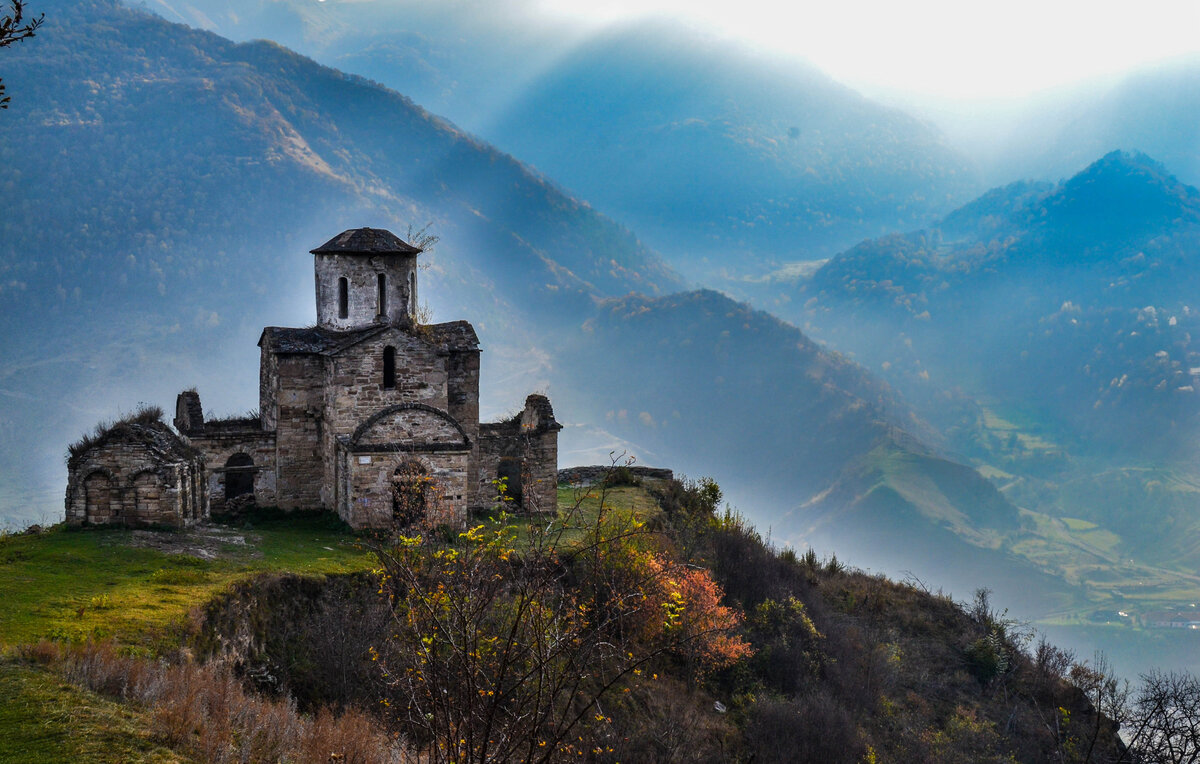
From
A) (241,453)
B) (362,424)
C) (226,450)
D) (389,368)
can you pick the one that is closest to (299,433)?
(241,453)

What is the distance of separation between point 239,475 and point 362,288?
5842 millimetres

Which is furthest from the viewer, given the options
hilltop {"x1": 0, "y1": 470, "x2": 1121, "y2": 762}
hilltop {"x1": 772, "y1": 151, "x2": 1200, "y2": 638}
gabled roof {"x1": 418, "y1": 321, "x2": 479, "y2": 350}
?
hilltop {"x1": 772, "y1": 151, "x2": 1200, "y2": 638}

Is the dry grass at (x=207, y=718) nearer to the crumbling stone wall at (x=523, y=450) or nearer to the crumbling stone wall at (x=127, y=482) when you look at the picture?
the crumbling stone wall at (x=127, y=482)

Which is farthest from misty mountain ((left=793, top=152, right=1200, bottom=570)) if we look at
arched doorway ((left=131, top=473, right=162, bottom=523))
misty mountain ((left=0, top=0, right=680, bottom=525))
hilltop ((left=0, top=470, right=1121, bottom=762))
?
arched doorway ((left=131, top=473, right=162, bottom=523))

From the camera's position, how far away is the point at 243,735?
360 inches

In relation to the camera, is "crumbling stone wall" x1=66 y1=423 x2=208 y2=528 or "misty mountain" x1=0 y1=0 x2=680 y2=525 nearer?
"crumbling stone wall" x1=66 y1=423 x2=208 y2=528

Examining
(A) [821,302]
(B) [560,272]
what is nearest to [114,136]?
(B) [560,272]

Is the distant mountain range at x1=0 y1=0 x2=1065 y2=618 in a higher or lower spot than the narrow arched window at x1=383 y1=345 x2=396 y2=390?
higher

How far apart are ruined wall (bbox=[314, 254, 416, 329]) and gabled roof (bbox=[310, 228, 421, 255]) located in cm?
16

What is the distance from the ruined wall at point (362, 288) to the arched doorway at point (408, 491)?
13.5 ft

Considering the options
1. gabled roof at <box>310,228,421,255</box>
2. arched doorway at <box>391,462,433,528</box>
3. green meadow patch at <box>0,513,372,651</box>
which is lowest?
green meadow patch at <box>0,513,372,651</box>

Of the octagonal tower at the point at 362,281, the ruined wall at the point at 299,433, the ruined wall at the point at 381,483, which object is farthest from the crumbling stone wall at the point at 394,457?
the octagonal tower at the point at 362,281

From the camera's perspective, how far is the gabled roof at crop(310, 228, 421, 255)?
22381 mm

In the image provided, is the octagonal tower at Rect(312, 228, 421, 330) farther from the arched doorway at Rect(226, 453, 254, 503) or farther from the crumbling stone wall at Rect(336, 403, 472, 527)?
the arched doorway at Rect(226, 453, 254, 503)
